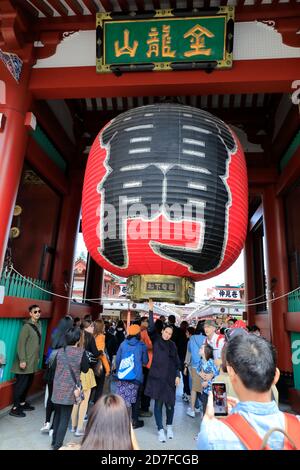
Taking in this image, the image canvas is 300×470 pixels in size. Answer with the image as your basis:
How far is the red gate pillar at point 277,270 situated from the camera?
542 centimetres

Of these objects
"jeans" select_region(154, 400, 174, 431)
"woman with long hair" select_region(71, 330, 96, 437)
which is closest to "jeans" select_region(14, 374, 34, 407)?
"woman with long hair" select_region(71, 330, 96, 437)

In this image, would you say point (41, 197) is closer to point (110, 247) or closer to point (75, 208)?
point (75, 208)

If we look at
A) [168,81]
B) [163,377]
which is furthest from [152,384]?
[168,81]

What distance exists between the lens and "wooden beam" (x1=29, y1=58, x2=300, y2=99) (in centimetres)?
412

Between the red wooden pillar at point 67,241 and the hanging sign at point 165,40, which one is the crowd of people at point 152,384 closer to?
the red wooden pillar at point 67,241

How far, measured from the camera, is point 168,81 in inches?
166

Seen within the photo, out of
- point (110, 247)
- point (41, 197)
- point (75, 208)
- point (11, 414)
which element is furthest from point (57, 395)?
point (41, 197)

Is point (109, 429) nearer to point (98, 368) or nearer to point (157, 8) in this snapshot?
point (98, 368)

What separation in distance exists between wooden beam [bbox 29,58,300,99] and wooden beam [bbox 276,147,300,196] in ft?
4.26

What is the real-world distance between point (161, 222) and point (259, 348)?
151cm

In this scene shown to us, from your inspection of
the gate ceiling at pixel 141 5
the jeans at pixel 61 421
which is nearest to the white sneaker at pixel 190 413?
the jeans at pixel 61 421

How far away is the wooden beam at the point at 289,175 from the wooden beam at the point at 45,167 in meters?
4.25

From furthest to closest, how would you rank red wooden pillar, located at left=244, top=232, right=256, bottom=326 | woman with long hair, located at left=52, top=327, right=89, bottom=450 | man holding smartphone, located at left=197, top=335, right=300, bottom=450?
red wooden pillar, located at left=244, top=232, right=256, bottom=326, woman with long hair, located at left=52, top=327, right=89, bottom=450, man holding smartphone, located at left=197, top=335, right=300, bottom=450

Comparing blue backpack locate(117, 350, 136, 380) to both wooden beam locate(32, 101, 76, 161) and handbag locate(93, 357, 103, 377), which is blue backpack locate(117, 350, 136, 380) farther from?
wooden beam locate(32, 101, 76, 161)
